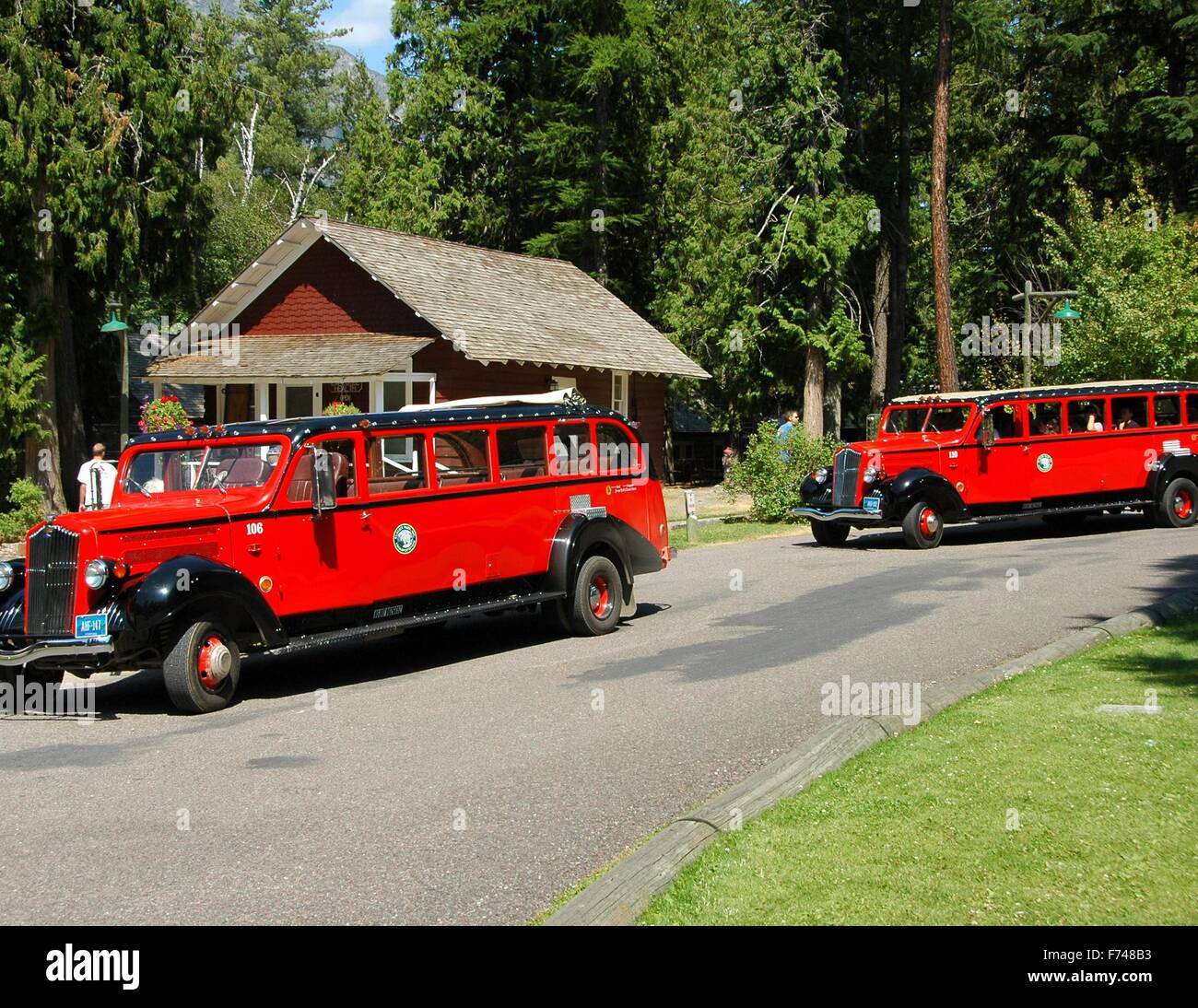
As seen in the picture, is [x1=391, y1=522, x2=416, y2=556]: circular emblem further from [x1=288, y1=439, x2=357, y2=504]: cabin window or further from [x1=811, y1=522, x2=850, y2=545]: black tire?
[x1=811, y1=522, x2=850, y2=545]: black tire

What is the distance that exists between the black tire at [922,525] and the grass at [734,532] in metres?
3.30

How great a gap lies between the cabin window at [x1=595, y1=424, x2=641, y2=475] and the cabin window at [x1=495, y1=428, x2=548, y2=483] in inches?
35.4

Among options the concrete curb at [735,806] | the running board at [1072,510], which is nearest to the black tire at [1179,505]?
the running board at [1072,510]

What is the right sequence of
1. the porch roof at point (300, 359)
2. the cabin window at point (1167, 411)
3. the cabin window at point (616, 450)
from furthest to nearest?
the porch roof at point (300, 359)
the cabin window at point (1167, 411)
the cabin window at point (616, 450)

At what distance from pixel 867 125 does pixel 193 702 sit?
36.5m

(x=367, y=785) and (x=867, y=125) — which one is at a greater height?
(x=867, y=125)

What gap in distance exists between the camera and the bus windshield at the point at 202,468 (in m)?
11.1

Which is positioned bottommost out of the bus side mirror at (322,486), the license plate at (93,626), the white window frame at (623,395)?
the license plate at (93,626)

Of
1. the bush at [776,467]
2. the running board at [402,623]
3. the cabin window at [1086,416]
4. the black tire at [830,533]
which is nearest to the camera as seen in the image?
the running board at [402,623]

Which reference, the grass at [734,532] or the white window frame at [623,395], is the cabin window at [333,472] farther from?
the white window frame at [623,395]

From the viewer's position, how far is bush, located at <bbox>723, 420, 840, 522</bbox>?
80.8 feet
